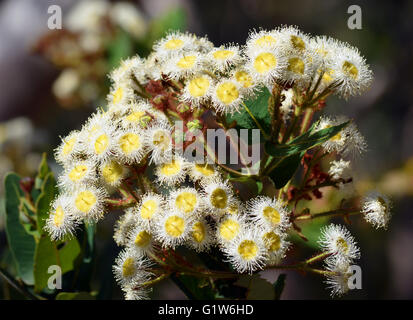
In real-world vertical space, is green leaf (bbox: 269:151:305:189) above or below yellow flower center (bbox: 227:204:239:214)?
above

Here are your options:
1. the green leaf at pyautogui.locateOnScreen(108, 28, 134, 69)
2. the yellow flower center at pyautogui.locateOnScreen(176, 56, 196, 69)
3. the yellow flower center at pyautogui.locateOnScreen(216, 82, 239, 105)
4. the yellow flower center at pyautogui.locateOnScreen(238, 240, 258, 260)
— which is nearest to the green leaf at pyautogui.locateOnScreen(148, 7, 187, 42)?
the green leaf at pyautogui.locateOnScreen(108, 28, 134, 69)

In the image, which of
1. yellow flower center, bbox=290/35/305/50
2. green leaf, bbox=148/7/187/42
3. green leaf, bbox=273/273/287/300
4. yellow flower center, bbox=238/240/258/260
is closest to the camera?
yellow flower center, bbox=238/240/258/260

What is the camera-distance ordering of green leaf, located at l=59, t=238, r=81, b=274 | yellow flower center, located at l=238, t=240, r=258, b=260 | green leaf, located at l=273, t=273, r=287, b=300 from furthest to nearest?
green leaf, located at l=59, t=238, r=81, b=274, green leaf, located at l=273, t=273, r=287, b=300, yellow flower center, located at l=238, t=240, r=258, b=260

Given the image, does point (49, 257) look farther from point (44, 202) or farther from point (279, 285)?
point (279, 285)

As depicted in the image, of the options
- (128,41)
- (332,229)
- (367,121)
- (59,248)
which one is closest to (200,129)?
(332,229)

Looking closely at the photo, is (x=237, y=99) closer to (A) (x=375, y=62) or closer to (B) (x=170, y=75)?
Result: (B) (x=170, y=75)

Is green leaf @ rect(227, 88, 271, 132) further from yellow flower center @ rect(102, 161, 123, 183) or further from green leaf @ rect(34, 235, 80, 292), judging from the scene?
green leaf @ rect(34, 235, 80, 292)
